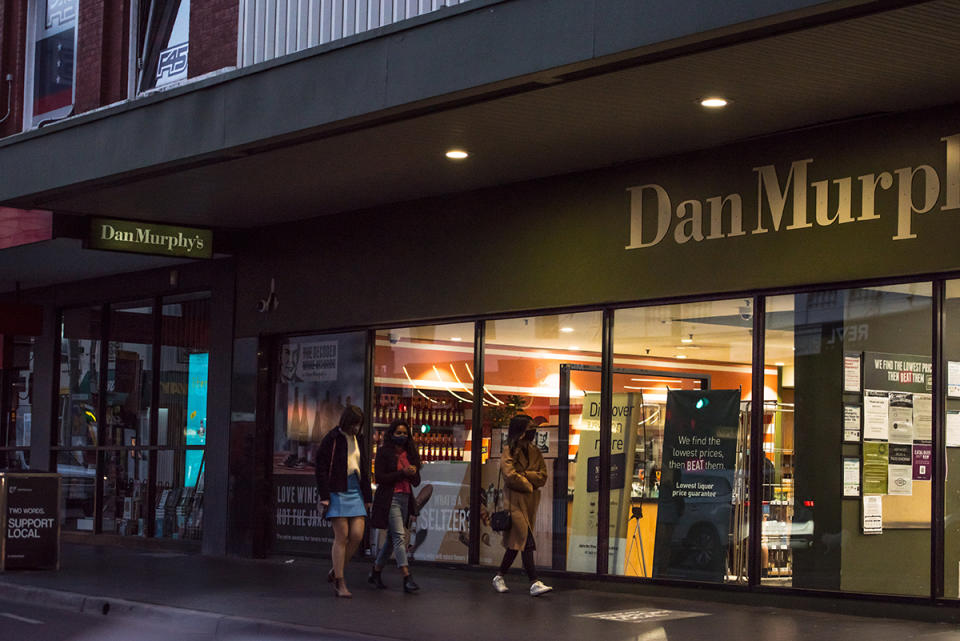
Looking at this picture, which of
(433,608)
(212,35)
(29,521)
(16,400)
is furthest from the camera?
(16,400)

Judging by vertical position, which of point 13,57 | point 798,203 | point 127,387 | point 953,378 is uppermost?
point 13,57

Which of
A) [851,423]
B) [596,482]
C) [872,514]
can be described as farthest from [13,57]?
[872,514]

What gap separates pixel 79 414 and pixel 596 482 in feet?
36.0

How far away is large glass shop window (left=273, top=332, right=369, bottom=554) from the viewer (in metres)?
16.6

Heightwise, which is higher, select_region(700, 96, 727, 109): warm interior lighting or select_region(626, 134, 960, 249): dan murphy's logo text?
select_region(700, 96, 727, 109): warm interior lighting

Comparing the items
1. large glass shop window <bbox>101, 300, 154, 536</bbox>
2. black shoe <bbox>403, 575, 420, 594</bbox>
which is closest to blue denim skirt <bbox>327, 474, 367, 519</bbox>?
black shoe <bbox>403, 575, 420, 594</bbox>

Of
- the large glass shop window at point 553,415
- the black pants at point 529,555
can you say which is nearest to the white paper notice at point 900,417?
the large glass shop window at point 553,415

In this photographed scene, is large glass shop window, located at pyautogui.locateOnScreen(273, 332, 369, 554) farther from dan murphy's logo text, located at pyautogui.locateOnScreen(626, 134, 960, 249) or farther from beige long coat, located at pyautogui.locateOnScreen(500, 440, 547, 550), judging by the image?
dan murphy's logo text, located at pyautogui.locateOnScreen(626, 134, 960, 249)

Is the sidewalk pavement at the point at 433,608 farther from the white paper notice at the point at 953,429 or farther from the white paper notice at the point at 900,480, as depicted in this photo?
the white paper notice at the point at 953,429

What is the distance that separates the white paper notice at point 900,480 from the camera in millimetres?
11320

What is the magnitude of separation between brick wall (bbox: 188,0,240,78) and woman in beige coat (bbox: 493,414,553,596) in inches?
238

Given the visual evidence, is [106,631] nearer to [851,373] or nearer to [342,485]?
[342,485]

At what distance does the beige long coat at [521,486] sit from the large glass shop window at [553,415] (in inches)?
43.7

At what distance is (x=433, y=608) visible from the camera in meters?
11.6
